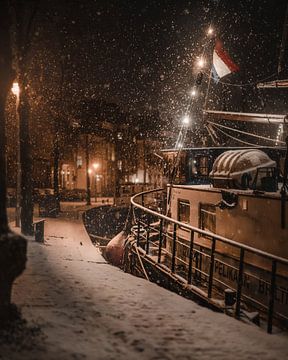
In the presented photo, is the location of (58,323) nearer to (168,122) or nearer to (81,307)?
(81,307)

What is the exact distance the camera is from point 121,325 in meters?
4.75

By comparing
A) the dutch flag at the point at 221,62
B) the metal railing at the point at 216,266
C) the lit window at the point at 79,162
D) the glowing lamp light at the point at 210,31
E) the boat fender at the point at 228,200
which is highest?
the glowing lamp light at the point at 210,31

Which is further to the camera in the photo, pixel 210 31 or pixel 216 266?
pixel 210 31

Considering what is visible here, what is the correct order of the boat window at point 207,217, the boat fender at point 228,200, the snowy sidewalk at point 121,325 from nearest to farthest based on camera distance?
1. the snowy sidewalk at point 121,325
2. the boat fender at point 228,200
3. the boat window at point 207,217

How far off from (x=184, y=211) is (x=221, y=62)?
7.12 meters

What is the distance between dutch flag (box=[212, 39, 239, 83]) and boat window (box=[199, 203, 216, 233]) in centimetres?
683

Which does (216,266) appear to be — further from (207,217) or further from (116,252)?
(116,252)

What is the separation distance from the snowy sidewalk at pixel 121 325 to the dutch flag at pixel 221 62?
12.3m

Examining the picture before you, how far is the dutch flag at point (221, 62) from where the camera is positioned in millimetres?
16734

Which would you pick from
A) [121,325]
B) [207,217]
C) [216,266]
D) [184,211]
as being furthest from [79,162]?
[121,325]

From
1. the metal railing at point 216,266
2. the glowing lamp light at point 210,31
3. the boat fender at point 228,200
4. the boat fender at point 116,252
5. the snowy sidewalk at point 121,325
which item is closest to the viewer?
the snowy sidewalk at point 121,325

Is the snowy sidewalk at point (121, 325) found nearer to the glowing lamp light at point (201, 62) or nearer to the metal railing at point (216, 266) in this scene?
the metal railing at point (216, 266)

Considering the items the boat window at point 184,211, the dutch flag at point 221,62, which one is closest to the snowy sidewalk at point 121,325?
the boat window at point 184,211

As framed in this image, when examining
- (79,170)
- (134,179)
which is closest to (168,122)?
(134,179)
